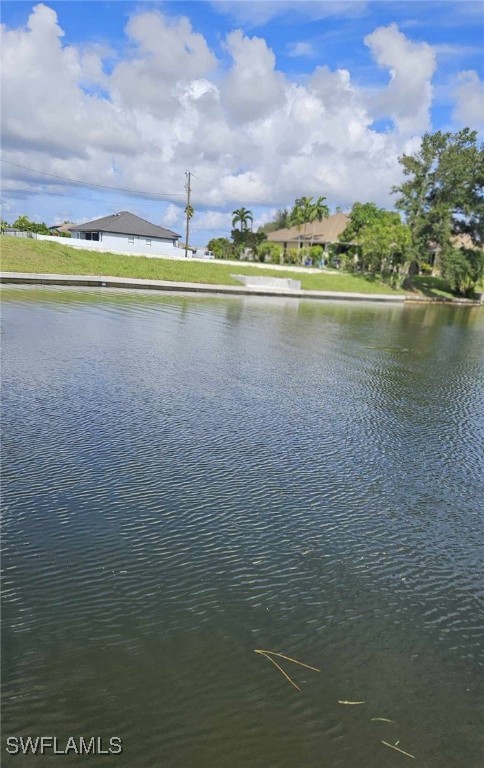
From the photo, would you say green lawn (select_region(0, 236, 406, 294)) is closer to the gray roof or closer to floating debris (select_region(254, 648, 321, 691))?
the gray roof

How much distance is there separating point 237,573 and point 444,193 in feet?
198

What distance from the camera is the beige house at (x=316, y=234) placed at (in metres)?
76.4

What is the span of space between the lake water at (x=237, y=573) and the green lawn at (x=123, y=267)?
1107 inches

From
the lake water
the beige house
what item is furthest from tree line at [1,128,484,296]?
the lake water

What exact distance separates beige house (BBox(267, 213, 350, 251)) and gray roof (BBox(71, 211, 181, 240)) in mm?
19517

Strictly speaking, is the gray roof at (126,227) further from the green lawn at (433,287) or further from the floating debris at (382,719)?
the floating debris at (382,719)

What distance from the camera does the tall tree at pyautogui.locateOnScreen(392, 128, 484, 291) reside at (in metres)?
55.1

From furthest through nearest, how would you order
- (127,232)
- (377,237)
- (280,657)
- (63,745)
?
(127,232), (377,237), (280,657), (63,745)

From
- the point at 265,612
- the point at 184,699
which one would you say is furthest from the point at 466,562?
the point at 184,699

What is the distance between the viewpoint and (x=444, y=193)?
186 feet

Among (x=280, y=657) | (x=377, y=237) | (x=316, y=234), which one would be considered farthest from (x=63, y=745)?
(x=316, y=234)

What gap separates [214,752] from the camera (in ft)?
10.1

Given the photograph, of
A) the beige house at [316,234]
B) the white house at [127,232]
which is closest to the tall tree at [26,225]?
the white house at [127,232]

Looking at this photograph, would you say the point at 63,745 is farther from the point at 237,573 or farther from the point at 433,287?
the point at 433,287
